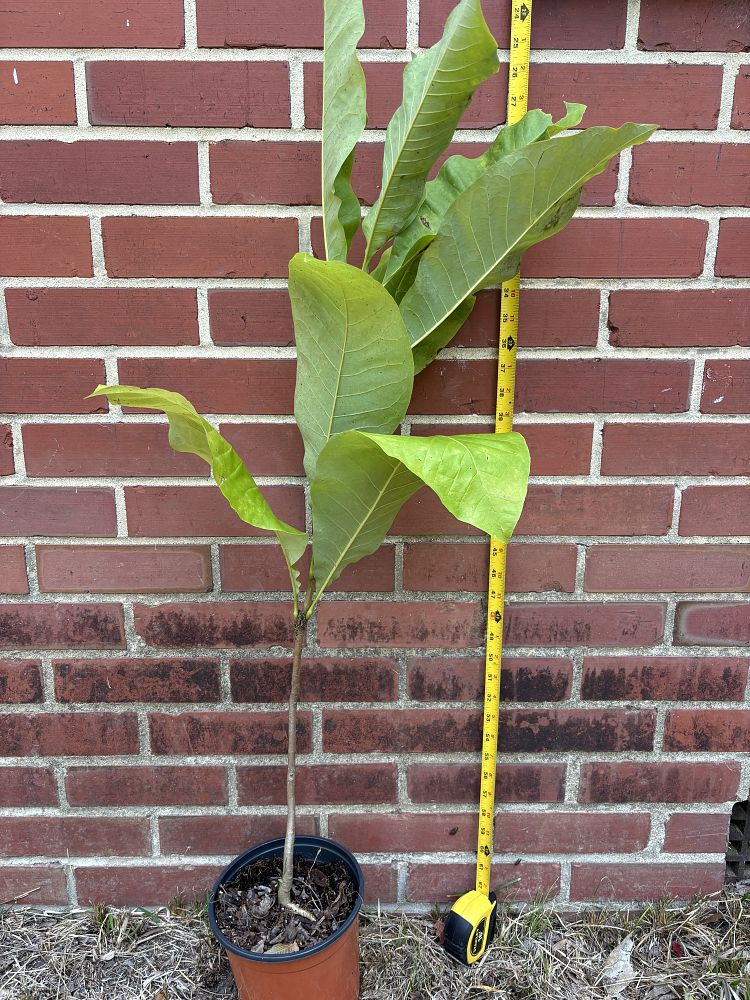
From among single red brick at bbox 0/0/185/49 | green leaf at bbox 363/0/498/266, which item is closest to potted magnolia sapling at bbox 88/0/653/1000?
green leaf at bbox 363/0/498/266

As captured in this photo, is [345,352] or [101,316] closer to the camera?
[345,352]

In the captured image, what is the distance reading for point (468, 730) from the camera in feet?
4.89

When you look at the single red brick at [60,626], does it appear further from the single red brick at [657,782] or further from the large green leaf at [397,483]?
the single red brick at [657,782]

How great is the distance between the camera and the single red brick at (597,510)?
1398 millimetres

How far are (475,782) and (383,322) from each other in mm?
1011

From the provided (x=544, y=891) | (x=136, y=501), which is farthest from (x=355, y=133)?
(x=544, y=891)

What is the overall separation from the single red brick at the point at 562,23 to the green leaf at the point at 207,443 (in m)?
0.77

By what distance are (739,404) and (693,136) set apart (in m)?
0.48

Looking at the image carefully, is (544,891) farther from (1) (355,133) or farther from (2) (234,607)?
(1) (355,133)

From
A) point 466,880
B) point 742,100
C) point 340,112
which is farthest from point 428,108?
point 466,880

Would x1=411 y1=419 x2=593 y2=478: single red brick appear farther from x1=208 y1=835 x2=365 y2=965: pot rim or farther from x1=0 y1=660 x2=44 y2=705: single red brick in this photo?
x1=0 y1=660 x2=44 y2=705: single red brick

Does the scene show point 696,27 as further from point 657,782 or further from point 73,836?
point 73,836

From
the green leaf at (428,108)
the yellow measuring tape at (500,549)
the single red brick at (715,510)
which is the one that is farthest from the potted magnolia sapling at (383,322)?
the single red brick at (715,510)

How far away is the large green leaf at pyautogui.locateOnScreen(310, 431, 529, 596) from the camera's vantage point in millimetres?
798
